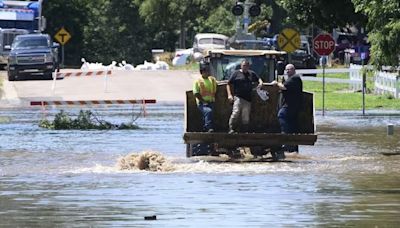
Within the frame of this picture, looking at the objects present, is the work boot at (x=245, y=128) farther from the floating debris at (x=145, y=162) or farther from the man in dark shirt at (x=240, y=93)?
the floating debris at (x=145, y=162)

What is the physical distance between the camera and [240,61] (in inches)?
1030

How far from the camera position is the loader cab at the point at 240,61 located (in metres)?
26.1

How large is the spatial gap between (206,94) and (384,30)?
255 inches

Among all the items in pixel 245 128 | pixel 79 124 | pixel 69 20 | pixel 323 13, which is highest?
pixel 323 13

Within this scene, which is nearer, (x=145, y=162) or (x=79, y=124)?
(x=145, y=162)

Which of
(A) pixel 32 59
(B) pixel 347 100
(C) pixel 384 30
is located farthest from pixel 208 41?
(C) pixel 384 30

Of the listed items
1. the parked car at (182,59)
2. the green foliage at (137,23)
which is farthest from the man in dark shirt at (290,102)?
the parked car at (182,59)

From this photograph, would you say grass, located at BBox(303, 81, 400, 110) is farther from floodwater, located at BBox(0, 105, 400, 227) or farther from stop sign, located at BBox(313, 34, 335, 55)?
floodwater, located at BBox(0, 105, 400, 227)

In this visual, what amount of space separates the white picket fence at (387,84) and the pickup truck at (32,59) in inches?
581

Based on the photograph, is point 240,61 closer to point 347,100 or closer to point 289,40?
point 347,100

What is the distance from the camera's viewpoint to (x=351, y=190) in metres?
17.8

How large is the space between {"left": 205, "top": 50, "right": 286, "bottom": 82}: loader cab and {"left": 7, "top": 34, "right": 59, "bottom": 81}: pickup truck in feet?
98.7

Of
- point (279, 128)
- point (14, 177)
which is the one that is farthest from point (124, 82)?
point (14, 177)

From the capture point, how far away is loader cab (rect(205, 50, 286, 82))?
2606cm
